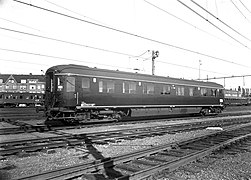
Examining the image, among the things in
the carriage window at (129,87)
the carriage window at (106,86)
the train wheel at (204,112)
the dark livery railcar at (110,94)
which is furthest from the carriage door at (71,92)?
the train wheel at (204,112)

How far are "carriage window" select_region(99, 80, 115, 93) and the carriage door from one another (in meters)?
2.16

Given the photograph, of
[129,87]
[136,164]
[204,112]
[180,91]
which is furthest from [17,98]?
[136,164]

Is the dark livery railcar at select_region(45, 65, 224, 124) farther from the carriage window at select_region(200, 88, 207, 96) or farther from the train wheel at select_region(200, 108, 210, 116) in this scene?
the train wheel at select_region(200, 108, 210, 116)

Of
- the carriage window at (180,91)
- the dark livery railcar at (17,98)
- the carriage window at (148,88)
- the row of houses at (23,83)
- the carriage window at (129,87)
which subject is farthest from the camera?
the row of houses at (23,83)

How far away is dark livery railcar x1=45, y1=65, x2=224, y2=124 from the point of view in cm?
1634

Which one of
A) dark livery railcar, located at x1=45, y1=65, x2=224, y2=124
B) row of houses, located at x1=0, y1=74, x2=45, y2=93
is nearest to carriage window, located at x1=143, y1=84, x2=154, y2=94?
dark livery railcar, located at x1=45, y1=65, x2=224, y2=124

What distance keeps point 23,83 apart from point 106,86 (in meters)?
71.8

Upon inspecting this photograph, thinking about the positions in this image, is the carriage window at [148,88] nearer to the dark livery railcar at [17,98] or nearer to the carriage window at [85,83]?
the carriage window at [85,83]

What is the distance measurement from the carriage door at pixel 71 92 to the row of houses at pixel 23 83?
65412mm

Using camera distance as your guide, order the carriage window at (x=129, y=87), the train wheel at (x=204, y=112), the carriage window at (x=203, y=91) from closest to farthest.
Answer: the carriage window at (x=129, y=87)
the carriage window at (x=203, y=91)
the train wheel at (x=204, y=112)

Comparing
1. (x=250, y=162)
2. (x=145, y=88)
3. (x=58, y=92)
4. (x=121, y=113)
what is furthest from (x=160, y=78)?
(x=250, y=162)

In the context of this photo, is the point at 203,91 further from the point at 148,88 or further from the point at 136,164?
the point at 136,164

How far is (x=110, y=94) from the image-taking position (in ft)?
60.1

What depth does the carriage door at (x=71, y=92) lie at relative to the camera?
16125 mm
